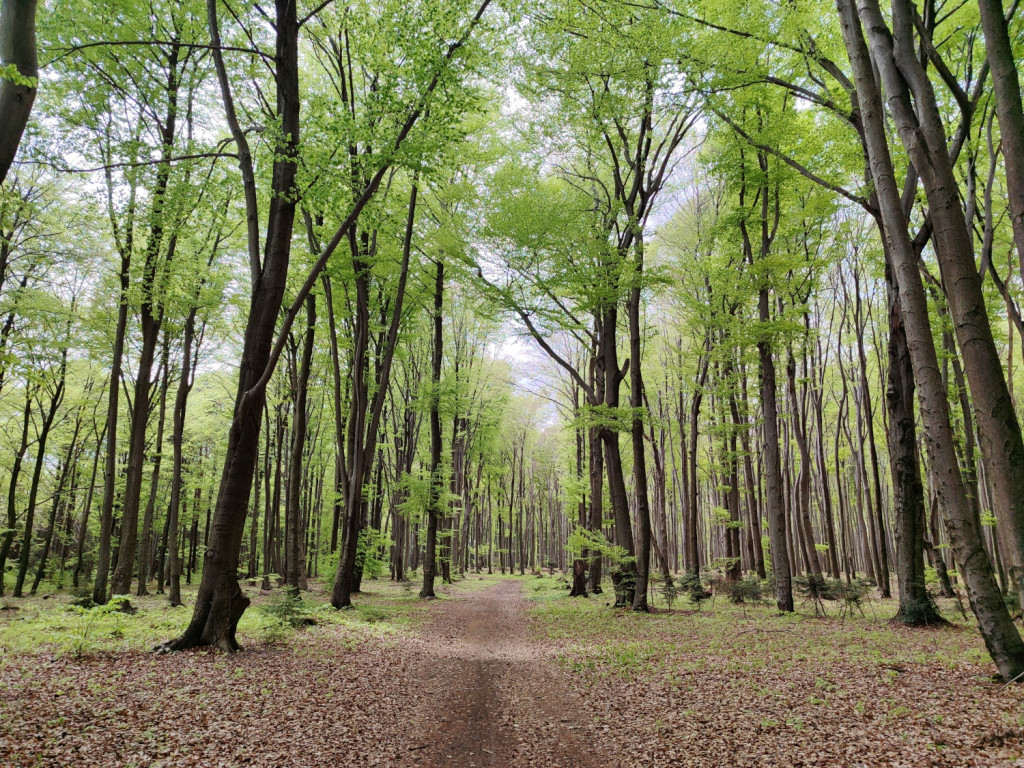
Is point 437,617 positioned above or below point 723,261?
below

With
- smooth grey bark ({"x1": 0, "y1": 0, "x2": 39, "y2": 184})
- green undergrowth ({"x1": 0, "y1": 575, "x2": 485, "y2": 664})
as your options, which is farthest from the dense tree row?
green undergrowth ({"x1": 0, "y1": 575, "x2": 485, "y2": 664})

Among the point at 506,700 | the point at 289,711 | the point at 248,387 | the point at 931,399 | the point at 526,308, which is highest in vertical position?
the point at 526,308

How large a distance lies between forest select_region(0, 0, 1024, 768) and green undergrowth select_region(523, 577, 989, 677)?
121 millimetres

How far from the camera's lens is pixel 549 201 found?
12.4 m

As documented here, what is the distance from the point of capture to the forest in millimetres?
4609

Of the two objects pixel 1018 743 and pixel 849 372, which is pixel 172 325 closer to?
pixel 1018 743

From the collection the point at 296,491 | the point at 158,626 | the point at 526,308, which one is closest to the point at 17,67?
the point at 158,626

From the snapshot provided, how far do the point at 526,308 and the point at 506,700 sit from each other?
29.9ft

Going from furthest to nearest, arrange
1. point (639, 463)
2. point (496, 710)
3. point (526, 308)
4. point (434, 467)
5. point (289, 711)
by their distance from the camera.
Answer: point (434, 467) < point (526, 308) < point (639, 463) < point (496, 710) < point (289, 711)

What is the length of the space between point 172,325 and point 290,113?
8.49 m

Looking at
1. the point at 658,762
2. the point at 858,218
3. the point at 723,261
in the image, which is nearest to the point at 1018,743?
the point at 658,762

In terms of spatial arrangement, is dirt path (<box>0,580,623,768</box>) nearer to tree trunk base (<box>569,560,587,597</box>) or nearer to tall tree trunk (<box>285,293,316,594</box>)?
tall tree trunk (<box>285,293,316,594</box>)

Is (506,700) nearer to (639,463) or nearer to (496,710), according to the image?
(496,710)

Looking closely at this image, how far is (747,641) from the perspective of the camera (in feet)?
26.9
